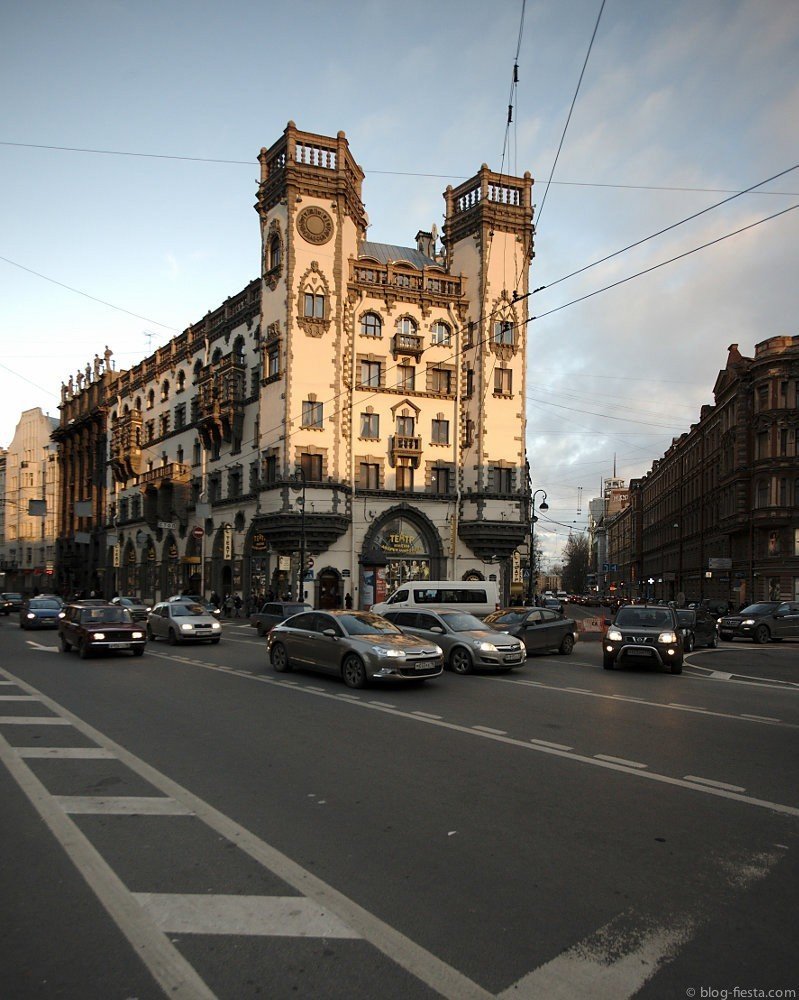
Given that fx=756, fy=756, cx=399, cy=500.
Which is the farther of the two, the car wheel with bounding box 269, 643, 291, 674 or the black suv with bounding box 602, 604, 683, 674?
the black suv with bounding box 602, 604, 683, 674

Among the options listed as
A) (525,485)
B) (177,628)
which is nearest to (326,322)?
(525,485)

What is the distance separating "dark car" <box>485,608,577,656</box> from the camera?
72.4 ft

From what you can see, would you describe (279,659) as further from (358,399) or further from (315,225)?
(315,225)

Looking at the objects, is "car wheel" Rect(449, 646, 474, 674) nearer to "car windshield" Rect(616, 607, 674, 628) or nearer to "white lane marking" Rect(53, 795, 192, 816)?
"car windshield" Rect(616, 607, 674, 628)

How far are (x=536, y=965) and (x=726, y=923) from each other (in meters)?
1.33

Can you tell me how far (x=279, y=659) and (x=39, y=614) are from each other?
834 inches

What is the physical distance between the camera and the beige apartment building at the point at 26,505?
90125 millimetres

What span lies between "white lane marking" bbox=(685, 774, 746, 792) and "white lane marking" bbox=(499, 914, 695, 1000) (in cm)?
330

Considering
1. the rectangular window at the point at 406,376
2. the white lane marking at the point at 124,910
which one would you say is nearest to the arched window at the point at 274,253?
the rectangular window at the point at 406,376

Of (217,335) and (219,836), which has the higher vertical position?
(217,335)

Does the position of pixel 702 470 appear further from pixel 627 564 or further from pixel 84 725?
pixel 84 725

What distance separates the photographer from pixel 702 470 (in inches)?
2729

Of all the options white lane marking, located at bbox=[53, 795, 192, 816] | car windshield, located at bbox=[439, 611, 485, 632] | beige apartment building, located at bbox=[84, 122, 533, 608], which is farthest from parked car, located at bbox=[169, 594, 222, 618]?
white lane marking, located at bbox=[53, 795, 192, 816]

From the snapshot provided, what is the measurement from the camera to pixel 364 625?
613 inches
